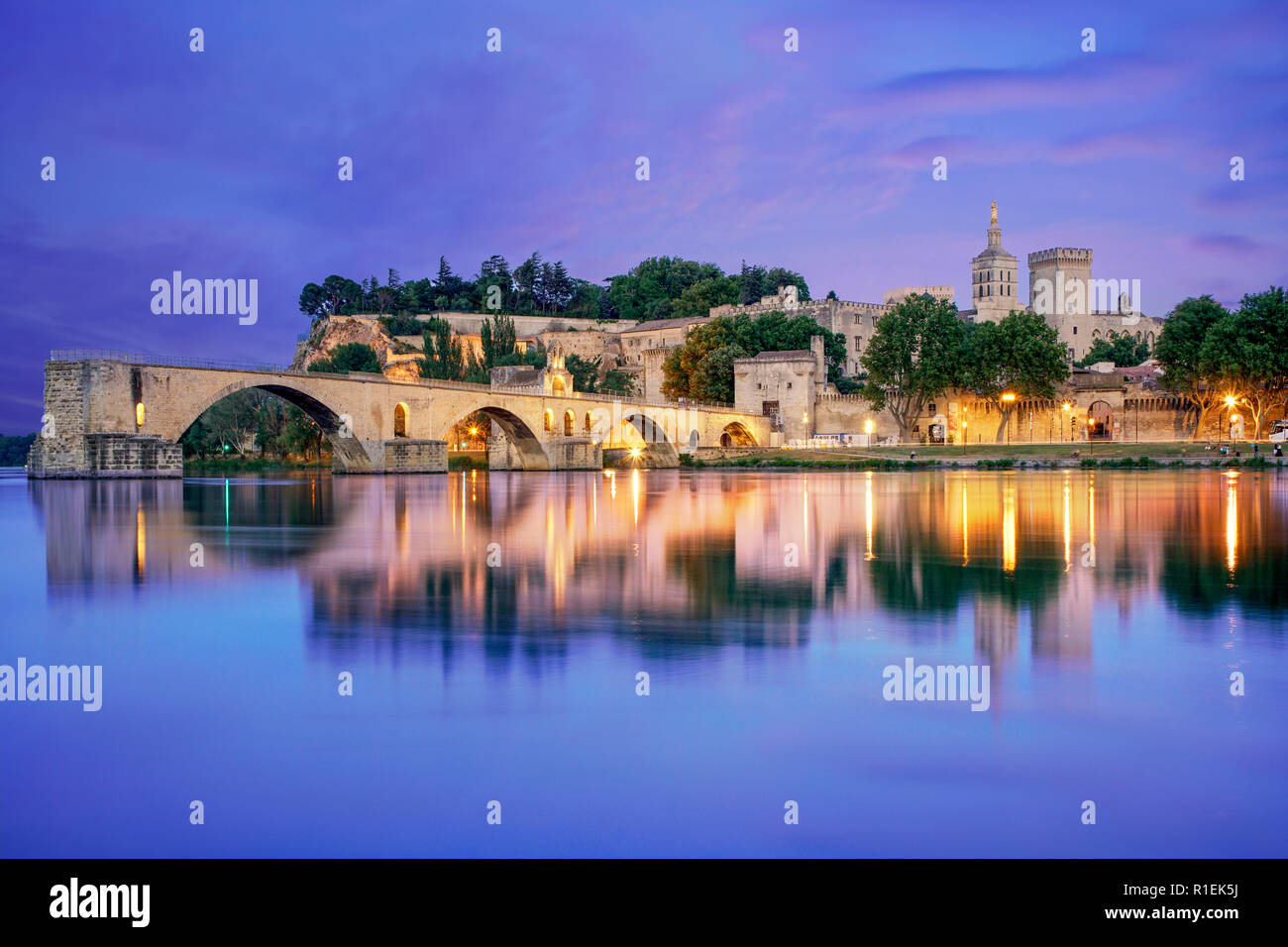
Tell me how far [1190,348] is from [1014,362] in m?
11.8

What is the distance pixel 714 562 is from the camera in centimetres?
1438

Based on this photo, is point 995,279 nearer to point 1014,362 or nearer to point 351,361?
point 1014,362

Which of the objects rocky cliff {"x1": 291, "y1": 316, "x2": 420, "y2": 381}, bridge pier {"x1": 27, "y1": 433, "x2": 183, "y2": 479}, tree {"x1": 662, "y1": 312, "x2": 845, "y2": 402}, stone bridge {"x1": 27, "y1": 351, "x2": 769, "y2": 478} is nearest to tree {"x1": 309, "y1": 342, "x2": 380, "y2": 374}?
rocky cliff {"x1": 291, "y1": 316, "x2": 420, "y2": 381}

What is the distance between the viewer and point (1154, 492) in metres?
31.1

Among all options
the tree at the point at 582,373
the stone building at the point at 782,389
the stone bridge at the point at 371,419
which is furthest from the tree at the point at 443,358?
the stone building at the point at 782,389

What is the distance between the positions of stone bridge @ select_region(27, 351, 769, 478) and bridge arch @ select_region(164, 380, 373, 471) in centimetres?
8

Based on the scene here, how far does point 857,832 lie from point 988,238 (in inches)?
5603

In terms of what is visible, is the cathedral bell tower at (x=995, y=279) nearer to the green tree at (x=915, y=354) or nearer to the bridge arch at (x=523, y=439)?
the green tree at (x=915, y=354)

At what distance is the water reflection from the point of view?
9555 millimetres

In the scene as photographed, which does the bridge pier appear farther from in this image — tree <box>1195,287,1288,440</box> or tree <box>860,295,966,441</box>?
tree <box>1195,287,1288,440</box>

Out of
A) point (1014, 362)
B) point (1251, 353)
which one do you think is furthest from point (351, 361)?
point (1251, 353)

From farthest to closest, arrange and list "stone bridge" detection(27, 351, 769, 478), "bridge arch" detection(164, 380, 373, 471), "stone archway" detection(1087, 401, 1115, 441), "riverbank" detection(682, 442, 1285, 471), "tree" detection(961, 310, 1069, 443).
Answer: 1. "stone archway" detection(1087, 401, 1115, 441)
2. "tree" detection(961, 310, 1069, 443)
3. "bridge arch" detection(164, 380, 373, 471)
4. "riverbank" detection(682, 442, 1285, 471)
5. "stone bridge" detection(27, 351, 769, 478)

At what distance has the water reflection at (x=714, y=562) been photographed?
376 inches
